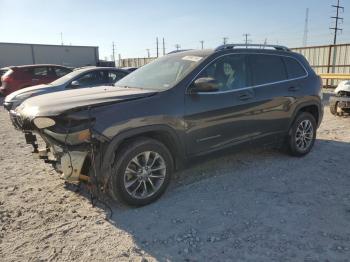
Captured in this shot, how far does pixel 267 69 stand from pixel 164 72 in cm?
169

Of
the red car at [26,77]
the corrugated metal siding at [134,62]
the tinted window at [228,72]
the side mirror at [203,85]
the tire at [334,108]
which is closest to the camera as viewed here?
the side mirror at [203,85]

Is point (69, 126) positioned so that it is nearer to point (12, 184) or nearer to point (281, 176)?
point (12, 184)

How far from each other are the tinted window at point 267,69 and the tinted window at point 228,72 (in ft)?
0.78

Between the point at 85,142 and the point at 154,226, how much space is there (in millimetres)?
1153

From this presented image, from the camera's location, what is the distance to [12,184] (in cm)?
483

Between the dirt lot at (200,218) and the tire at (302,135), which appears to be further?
the tire at (302,135)

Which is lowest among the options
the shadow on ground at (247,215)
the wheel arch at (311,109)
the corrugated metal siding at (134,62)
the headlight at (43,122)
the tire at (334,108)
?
the shadow on ground at (247,215)

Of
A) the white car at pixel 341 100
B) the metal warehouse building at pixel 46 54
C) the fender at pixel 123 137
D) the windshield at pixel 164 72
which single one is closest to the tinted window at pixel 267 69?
the windshield at pixel 164 72

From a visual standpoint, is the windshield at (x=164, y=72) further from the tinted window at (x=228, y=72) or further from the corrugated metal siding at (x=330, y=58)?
the corrugated metal siding at (x=330, y=58)

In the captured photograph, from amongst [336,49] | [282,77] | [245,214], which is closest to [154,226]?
[245,214]

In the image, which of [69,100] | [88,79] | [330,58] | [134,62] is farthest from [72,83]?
[134,62]

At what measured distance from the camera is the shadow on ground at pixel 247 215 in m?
3.20

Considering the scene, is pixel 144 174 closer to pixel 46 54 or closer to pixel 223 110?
pixel 223 110

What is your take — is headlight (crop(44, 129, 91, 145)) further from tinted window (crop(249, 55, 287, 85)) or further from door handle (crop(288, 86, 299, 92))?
door handle (crop(288, 86, 299, 92))
